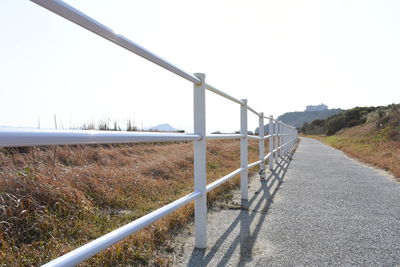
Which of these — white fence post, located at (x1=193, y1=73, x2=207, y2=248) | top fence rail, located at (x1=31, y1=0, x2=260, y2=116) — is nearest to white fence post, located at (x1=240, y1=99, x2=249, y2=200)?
white fence post, located at (x1=193, y1=73, x2=207, y2=248)

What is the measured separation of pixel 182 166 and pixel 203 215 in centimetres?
411

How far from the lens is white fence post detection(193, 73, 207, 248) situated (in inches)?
95.1

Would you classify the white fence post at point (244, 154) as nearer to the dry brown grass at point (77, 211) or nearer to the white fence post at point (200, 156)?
the dry brown grass at point (77, 211)

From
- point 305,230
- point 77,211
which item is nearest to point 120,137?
point 77,211

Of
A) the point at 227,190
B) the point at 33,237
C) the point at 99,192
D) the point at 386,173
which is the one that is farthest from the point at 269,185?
the point at 33,237

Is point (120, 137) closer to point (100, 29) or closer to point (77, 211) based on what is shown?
point (100, 29)

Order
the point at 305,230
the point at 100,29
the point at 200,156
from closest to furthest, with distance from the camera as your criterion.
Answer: the point at 100,29 < the point at 200,156 < the point at 305,230

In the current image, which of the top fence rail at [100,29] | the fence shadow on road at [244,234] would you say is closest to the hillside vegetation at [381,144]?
the fence shadow on road at [244,234]

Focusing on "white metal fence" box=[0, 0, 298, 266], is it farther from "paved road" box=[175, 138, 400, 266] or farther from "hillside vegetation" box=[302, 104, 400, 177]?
"hillside vegetation" box=[302, 104, 400, 177]

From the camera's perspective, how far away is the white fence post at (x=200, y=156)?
2.42m

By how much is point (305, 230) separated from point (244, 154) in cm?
124

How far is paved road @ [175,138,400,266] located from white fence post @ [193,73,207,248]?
0.46 feet

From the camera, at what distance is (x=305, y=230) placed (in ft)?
9.56

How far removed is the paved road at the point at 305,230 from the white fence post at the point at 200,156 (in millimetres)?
139
